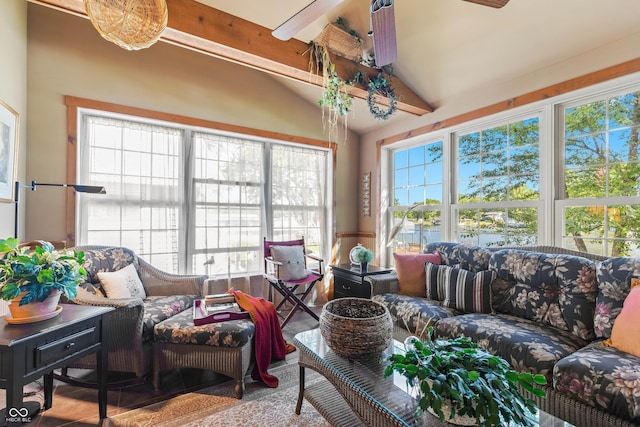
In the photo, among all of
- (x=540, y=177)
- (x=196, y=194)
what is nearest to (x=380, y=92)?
(x=540, y=177)

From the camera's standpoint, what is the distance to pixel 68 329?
1482 millimetres

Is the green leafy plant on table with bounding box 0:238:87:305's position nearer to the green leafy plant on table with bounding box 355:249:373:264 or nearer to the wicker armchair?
the wicker armchair

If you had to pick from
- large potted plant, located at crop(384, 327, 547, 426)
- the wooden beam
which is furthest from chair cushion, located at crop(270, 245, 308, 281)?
large potted plant, located at crop(384, 327, 547, 426)

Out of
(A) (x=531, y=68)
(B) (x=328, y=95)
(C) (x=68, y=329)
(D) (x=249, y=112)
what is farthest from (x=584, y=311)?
(D) (x=249, y=112)

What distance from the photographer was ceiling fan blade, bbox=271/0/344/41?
4.83 ft

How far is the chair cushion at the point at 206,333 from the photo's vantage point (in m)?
1.98

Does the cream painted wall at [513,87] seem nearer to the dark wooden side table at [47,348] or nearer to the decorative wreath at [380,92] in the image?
the decorative wreath at [380,92]

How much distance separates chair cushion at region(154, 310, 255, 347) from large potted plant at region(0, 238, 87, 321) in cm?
67

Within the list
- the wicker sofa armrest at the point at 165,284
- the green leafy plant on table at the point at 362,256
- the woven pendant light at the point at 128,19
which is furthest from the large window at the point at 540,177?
the woven pendant light at the point at 128,19

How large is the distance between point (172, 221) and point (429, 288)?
8.87 ft

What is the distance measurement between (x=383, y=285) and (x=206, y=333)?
153 cm

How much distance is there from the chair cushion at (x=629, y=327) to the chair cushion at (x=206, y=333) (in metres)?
2.11

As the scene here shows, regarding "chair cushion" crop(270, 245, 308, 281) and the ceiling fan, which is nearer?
the ceiling fan

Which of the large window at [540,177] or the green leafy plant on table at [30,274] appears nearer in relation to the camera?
the green leafy plant on table at [30,274]
